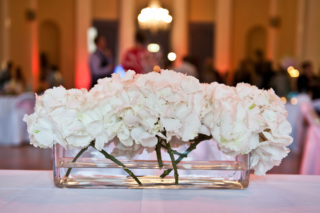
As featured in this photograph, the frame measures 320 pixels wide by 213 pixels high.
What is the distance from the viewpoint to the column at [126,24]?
11.7m

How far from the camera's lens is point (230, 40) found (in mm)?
11977

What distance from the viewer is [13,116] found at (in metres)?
5.87

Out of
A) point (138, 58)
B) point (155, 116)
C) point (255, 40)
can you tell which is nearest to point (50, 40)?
point (255, 40)

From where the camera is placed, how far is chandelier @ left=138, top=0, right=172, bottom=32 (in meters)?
11.1

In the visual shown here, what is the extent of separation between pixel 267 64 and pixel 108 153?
6.87 metres

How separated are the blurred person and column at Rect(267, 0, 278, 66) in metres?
7.60

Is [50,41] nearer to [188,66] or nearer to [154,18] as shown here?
[154,18]

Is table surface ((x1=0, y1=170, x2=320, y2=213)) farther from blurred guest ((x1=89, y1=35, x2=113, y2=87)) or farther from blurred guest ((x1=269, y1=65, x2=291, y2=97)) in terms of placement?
blurred guest ((x1=269, y1=65, x2=291, y2=97))

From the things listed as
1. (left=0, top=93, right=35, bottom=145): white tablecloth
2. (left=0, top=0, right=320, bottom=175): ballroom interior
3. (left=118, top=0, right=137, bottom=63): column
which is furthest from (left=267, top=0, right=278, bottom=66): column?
(left=0, top=93, right=35, bottom=145): white tablecloth

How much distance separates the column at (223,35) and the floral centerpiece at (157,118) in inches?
444

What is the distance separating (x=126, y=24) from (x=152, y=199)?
37.3 ft

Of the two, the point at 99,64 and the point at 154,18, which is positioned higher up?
the point at 154,18

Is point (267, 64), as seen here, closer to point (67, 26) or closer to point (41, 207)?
point (41, 207)

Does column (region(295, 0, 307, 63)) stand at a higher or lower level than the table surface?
higher
